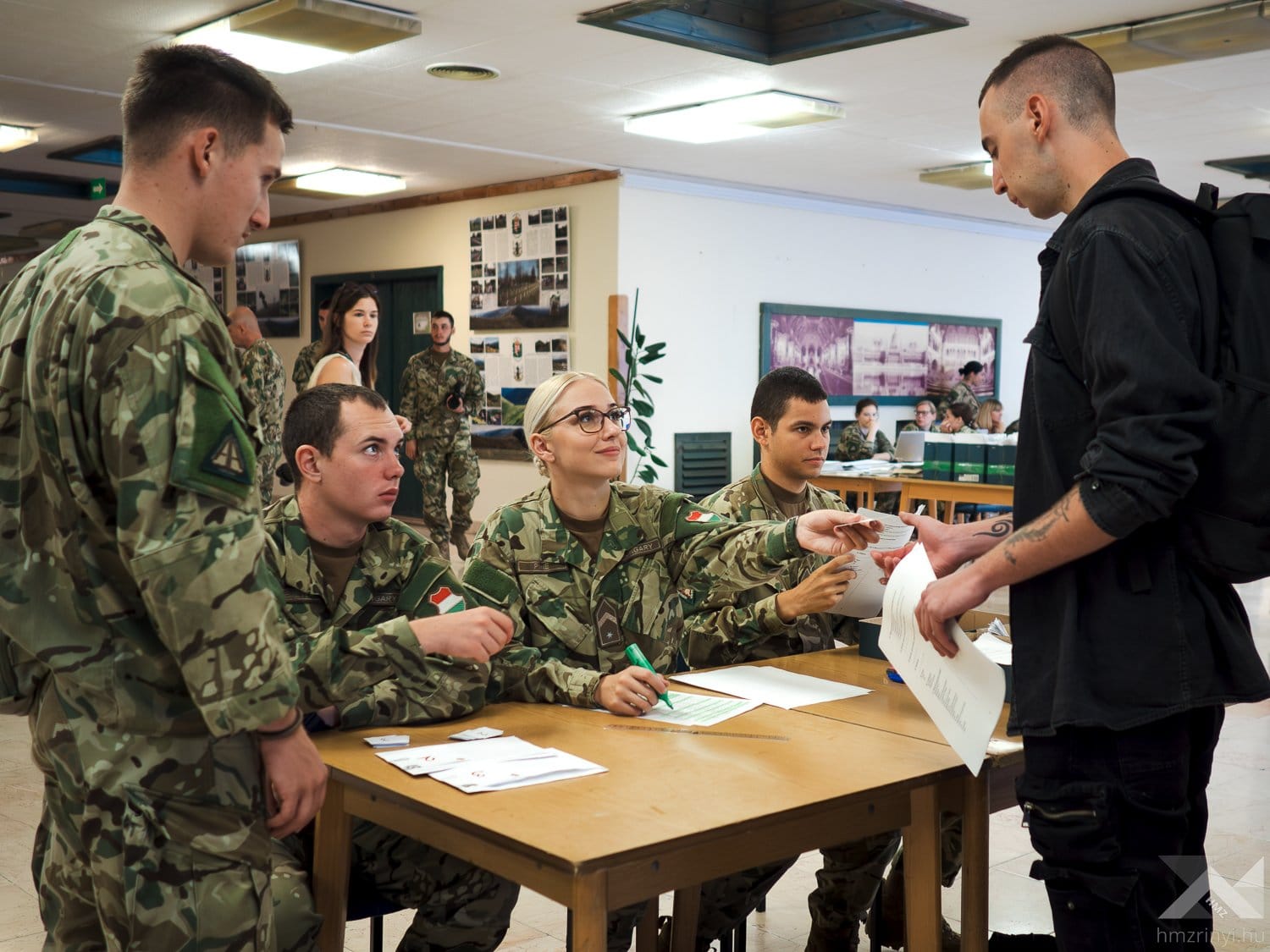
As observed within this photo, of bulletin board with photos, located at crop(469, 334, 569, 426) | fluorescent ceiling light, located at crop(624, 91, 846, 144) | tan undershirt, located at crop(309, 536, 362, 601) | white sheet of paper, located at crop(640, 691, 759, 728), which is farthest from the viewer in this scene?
bulletin board with photos, located at crop(469, 334, 569, 426)

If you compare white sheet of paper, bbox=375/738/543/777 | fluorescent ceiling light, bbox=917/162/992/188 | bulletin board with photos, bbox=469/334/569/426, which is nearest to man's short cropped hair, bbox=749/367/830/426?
white sheet of paper, bbox=375/738/543/777

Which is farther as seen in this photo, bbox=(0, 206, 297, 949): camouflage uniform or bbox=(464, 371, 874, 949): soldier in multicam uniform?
bbox=(464, 371, 874, 949): soldier in multicam uniform

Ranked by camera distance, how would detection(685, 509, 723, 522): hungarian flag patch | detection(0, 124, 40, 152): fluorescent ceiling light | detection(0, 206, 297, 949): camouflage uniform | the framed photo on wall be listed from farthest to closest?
the framed photo on wall
detection(0, 124, 40, 152): fluorescent ceiling light
detection(685, 509, 723, 522): hungarian flag patch
detection(0, 206, 297, 949): camouflage uniform

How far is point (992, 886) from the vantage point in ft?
11.4

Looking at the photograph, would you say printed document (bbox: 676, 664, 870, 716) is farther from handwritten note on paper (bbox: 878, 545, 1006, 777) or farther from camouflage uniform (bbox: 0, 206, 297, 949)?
A: camouflage uniform (bbox: 0, 206, 297, 949)

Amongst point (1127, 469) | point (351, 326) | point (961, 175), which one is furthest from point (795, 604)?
point (961, 175)

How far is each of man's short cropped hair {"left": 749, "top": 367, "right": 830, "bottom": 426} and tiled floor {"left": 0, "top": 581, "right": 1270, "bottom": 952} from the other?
4.24 feet

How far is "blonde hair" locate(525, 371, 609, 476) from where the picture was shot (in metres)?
2.80

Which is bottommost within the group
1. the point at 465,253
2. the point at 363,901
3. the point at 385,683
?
the point at 363,901

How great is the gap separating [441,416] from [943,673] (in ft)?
24.0

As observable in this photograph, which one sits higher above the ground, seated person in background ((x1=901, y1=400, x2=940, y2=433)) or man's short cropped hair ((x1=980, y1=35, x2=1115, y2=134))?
man's short cropped hair ((x1=980, y1=35, x2=1115, y2=134))

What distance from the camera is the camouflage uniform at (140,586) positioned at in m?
1.41

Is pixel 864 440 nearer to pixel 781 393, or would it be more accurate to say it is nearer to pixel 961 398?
pixel 961 398

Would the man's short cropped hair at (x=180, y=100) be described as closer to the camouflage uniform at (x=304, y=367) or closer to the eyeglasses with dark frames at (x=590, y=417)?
the eyeglasses with dark frames at (x=590, y=417)
